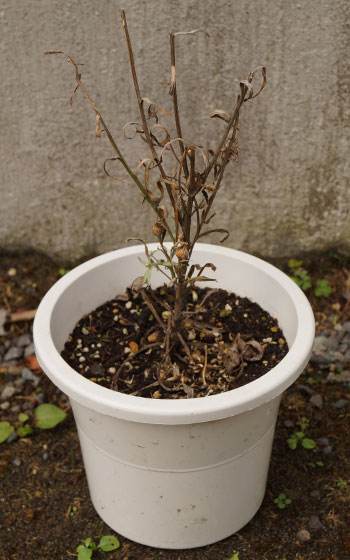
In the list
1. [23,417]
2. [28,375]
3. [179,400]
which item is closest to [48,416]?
[23,417]

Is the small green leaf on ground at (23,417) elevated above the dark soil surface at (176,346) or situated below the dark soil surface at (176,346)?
below

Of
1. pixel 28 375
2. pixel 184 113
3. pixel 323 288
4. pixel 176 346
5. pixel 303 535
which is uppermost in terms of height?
pixel 184 113

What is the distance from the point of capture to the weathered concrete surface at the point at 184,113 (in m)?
1.95

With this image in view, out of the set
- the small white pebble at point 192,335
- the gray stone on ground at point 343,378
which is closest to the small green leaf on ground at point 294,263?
the gray stone on ground at point 343,378

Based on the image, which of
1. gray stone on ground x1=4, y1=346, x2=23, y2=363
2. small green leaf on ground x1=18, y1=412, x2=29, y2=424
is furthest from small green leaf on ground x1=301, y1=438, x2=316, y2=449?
gray stone on ground x1=4, y1=346, x2=23, y2=363

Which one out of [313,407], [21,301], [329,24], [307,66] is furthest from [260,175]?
[21,301]

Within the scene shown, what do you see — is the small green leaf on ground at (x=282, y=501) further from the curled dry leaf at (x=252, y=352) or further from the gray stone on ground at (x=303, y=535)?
the curled dry leaf at (x=252, y=352)

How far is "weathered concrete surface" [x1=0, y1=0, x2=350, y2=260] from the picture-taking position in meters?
1.95

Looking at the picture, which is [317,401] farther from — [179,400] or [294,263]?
[179,400]

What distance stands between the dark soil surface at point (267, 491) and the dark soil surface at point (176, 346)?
0.50 m

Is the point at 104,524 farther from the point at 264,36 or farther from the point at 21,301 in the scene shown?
the point at 264,36

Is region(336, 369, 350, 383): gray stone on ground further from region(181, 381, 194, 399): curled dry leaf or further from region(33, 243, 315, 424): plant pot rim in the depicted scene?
region(181, 381, 194, 399): curled dry leaf

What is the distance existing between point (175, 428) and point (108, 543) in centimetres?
57

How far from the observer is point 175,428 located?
129 cm
